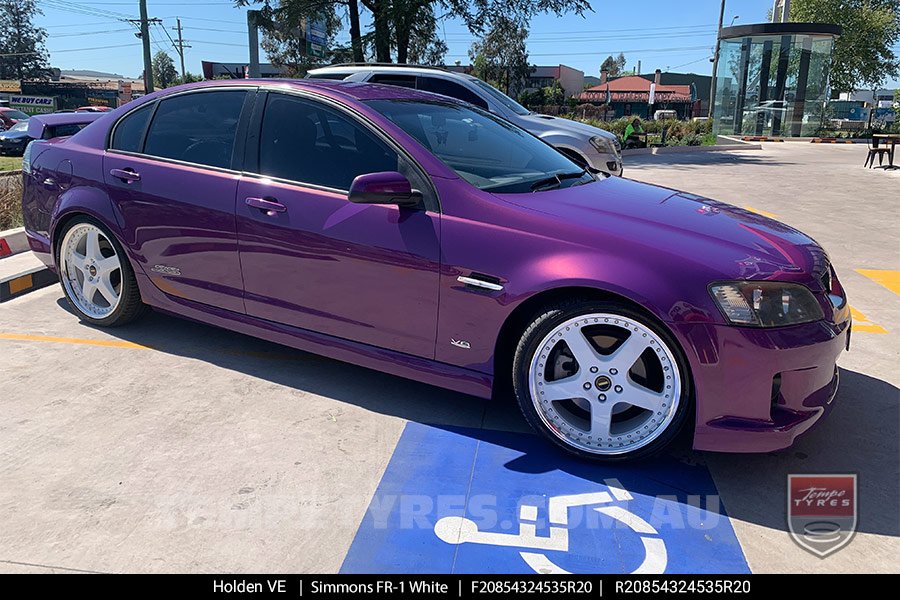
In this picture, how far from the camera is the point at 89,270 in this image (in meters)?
4.48

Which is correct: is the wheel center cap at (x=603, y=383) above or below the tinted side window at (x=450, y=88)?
below

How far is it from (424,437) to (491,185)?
126 centimetres

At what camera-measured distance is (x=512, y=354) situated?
3.20 m

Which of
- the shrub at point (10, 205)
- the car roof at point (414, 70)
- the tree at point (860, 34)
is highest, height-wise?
the tree at point (860, 34)

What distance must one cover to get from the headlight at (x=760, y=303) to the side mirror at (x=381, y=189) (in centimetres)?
142

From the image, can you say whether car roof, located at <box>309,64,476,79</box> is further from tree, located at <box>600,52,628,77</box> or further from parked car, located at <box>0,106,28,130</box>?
tree, located at <box>600,52,628,77</box>

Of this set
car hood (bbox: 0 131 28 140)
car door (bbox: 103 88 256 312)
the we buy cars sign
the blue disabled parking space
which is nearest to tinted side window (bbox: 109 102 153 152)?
car door (bbox: 103 88 256 312)

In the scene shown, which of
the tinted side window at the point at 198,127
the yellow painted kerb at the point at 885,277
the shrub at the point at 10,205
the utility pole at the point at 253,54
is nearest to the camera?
the tinted side window at the point at 198,127

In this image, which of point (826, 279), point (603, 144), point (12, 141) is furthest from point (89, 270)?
point (12, 141)

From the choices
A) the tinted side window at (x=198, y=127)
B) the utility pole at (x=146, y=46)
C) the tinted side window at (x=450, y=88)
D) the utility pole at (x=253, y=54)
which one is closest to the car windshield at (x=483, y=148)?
the tinted side window at (x=198, y=127)

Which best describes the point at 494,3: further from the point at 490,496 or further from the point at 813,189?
the point at 490,496

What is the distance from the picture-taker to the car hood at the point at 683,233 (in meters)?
2.82

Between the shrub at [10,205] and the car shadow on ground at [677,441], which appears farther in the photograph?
the shrub at [10,205]

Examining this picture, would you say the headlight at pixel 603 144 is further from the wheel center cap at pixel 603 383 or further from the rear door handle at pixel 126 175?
the wheel center cap at pixel 603 383
